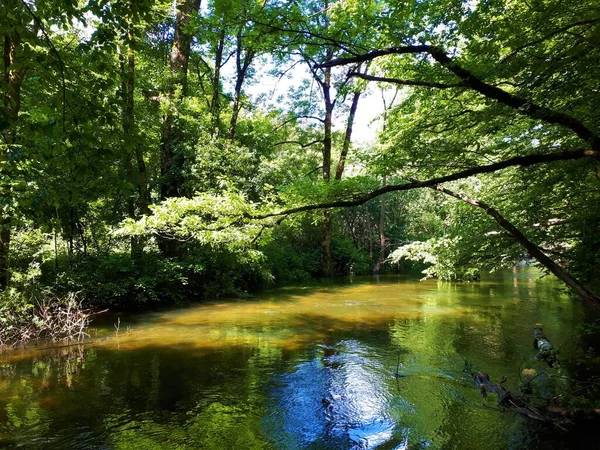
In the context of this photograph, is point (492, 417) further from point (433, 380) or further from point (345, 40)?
point (345, 40)

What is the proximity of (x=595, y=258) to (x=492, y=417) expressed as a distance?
10.9 ft

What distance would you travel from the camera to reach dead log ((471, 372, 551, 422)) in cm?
480

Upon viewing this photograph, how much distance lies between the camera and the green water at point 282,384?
475 cm

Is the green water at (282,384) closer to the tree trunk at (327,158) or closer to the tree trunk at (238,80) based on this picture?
the tree trunk at (238,80)

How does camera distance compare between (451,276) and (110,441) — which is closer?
(110,441)

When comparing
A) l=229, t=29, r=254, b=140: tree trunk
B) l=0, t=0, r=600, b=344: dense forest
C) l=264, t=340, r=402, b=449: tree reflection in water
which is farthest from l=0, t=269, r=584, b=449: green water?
l=229, t=29, r=254, b=140: tree trunk

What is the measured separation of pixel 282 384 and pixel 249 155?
12.0 metres

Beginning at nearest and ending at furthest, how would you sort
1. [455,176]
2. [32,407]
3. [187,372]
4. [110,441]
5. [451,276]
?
1. [110,441]
2. [455,176]
3. [32,407]
4. [187,372]
5. [451,276]

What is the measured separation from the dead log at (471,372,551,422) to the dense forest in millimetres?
1547

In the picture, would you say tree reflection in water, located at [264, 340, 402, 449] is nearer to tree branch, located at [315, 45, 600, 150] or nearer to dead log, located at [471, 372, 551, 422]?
dead log, located at [471, 372, 551, 422]

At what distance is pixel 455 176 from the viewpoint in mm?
4906

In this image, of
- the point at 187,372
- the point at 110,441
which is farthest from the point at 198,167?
the point at 110,441

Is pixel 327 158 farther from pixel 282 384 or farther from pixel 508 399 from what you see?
pixel 508 399

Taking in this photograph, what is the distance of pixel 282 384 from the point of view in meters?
6.49
